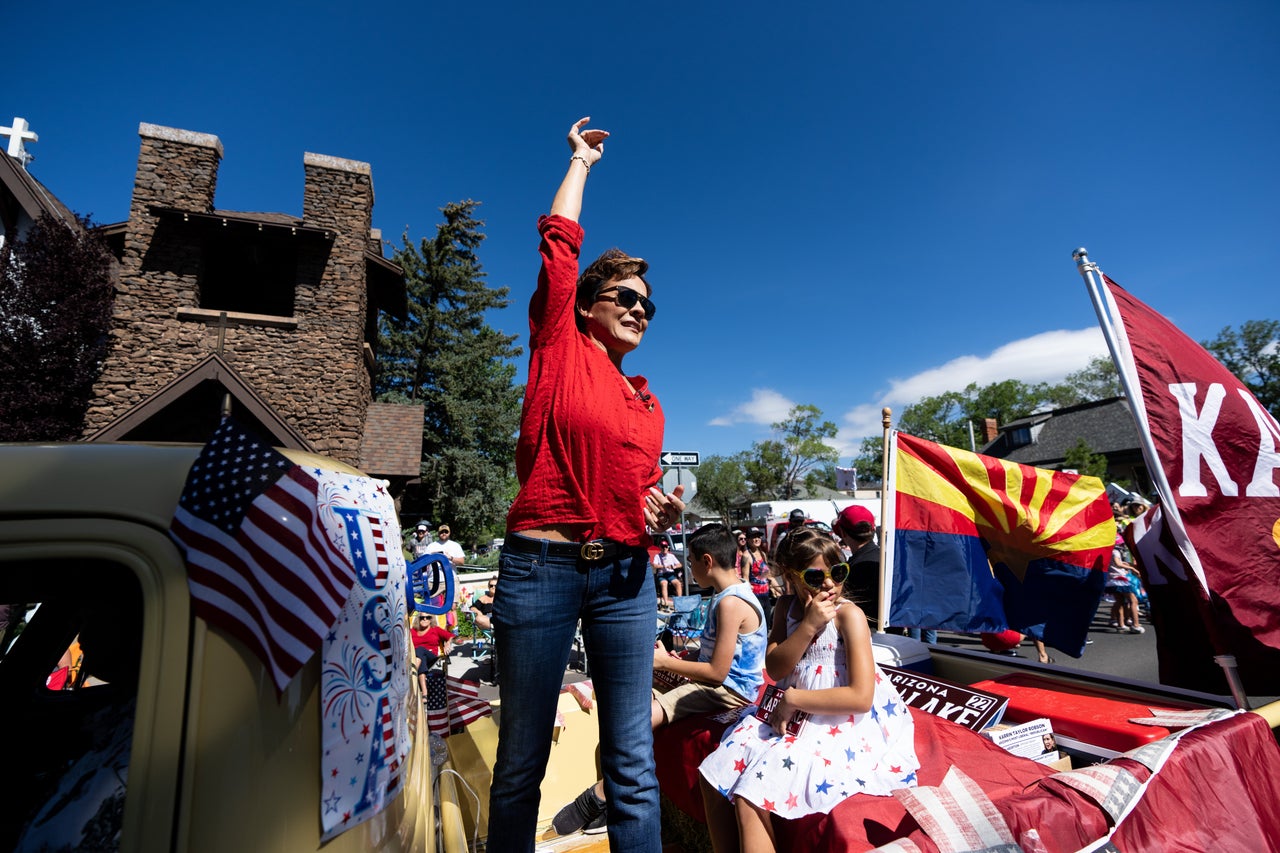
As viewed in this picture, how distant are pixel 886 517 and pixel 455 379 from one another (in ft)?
79.8

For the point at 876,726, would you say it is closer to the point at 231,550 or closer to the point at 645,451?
the point at 645,451

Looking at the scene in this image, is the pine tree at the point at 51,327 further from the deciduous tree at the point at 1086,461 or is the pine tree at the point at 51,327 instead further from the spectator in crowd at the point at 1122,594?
the deciduous tree at the point at 1086,461

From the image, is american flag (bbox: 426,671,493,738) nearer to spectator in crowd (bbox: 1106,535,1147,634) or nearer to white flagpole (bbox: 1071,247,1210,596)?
→ white flagpole (bbox: 1071,247,1210,596)

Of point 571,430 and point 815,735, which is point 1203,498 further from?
point 571,430

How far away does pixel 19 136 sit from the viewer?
739 inches

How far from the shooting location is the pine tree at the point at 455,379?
78.4 ft

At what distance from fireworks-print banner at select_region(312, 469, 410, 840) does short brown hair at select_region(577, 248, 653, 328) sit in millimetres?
882

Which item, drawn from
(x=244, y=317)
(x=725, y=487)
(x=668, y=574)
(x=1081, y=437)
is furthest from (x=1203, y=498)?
(x=725, y=487)

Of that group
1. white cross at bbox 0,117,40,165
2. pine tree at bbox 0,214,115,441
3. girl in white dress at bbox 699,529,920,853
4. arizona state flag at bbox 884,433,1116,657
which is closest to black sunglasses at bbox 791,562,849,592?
girl in white dress at bbox 699,529,920,853

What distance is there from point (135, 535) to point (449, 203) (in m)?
28.9

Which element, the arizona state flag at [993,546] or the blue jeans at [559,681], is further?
the arizona state flag at [993,546]

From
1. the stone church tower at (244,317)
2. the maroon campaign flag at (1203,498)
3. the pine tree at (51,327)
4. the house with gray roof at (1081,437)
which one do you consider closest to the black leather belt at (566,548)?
the maroon campaign flag at (1203,498)

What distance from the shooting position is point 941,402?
212 feet

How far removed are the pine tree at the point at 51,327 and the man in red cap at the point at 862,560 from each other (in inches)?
587
